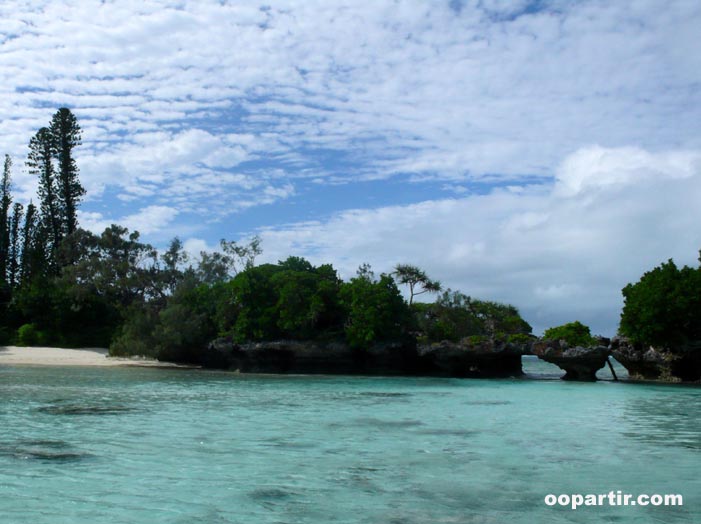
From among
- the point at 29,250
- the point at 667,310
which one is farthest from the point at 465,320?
the point at 29,250

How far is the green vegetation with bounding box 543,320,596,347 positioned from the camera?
36.0m

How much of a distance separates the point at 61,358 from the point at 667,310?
3637 cm

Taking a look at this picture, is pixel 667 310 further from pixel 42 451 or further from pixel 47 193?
pixel 47 193

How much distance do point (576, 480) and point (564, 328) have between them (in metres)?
29.8

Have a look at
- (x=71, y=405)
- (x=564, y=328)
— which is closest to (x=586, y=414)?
(x=71, y=405)

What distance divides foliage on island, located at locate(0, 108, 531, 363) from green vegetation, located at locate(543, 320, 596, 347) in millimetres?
2298

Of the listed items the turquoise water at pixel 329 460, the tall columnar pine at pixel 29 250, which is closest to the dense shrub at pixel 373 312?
the turquoise water at pixel 329 460

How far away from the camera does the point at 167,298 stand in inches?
1832

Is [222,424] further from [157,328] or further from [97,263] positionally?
[97,263]

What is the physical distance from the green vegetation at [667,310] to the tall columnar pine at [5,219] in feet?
171

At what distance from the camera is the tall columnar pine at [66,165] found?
185ft

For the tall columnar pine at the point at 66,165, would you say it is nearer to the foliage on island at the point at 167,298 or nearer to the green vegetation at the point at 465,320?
the foliage on island at the point at 167,298

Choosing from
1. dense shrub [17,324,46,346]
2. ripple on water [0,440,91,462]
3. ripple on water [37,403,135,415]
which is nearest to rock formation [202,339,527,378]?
dense shrub [17,324,46,346]

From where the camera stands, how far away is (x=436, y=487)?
8.12 m
